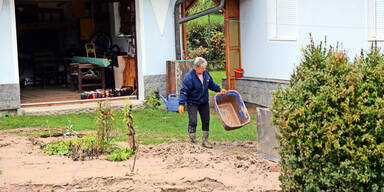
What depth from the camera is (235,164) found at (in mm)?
7531

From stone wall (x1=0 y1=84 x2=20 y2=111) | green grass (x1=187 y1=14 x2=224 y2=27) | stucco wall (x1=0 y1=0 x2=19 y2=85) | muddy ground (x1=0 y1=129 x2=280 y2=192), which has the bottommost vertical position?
muddy ground (x1=0 y1=129 x2=280 y2=192)

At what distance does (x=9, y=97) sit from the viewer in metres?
13.4

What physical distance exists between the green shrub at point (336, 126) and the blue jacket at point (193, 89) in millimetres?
4454

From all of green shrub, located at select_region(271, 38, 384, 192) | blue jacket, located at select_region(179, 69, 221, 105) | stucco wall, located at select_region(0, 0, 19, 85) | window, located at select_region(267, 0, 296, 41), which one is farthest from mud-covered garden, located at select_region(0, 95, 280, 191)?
window, located at select_region(267, 0, 296, 41)

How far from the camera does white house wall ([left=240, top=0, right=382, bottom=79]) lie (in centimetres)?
1166

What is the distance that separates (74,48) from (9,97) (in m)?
7.61

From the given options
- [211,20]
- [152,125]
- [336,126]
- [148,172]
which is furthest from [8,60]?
[211,20]

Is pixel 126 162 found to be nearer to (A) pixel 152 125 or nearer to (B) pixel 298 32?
(A) pixel 152 125

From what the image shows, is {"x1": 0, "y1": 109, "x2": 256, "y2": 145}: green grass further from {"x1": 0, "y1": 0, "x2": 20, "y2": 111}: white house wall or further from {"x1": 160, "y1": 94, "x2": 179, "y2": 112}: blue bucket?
{"x1": 0, "y1": 0, "x2": 20, "y2": 111}: white house wall

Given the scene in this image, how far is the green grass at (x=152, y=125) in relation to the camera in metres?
10.8

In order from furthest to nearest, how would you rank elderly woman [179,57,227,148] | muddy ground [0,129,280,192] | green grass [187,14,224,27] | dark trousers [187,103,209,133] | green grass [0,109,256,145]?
green grass [187,14,224,27]
green grass [0,109,256,145]
dark trousers [187,103,209,133]
elderly woman [179,57,227,148]
muddy ground [0,129,280,192]

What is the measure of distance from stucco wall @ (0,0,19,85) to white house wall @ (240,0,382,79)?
6454 millimetres

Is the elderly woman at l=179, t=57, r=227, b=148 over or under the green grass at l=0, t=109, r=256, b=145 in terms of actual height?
over

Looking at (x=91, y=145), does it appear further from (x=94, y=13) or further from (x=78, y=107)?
(x=94, y=13)
